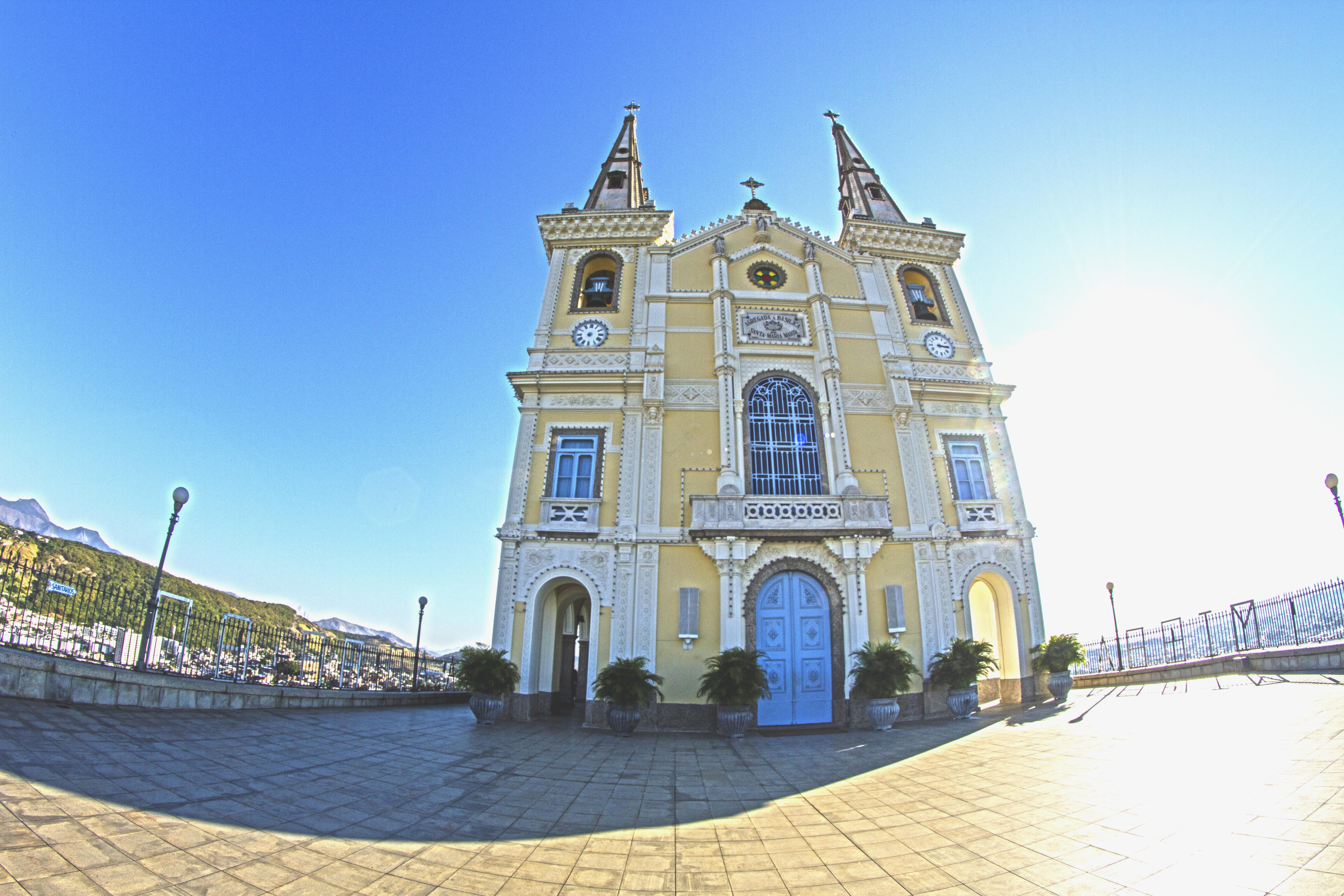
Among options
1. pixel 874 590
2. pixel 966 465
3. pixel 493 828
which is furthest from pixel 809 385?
pixel 493 828

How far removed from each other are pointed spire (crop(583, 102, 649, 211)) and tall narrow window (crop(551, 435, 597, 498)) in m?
10.4

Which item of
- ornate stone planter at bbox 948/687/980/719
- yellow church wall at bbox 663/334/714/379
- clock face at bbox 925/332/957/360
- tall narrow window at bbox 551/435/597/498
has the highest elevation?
clock face at bbox 925/332/957/360

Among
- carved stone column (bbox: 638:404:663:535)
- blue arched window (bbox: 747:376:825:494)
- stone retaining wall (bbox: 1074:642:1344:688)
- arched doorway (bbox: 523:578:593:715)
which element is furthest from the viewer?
blue arched window (bbox: 747:376:825:494)

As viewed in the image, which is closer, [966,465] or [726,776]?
[726,776]

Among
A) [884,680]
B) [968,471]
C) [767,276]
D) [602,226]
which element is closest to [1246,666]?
[968,471]

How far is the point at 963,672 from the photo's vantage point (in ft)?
48.2

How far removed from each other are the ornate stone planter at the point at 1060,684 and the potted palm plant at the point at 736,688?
26.6ft

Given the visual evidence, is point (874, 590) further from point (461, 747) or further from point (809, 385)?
point (461, 747)

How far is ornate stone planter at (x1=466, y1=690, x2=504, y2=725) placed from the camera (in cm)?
1380

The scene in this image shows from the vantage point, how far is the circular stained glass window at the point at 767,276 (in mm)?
21016

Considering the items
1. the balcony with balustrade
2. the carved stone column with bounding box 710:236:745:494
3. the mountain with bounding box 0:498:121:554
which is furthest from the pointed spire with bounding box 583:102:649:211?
the mountain with bounding box 0:498:121:554

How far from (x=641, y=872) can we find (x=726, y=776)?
4.35 metres

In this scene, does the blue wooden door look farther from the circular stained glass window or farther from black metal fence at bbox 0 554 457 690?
the circular stained glass window

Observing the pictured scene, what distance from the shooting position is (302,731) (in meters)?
9.95
